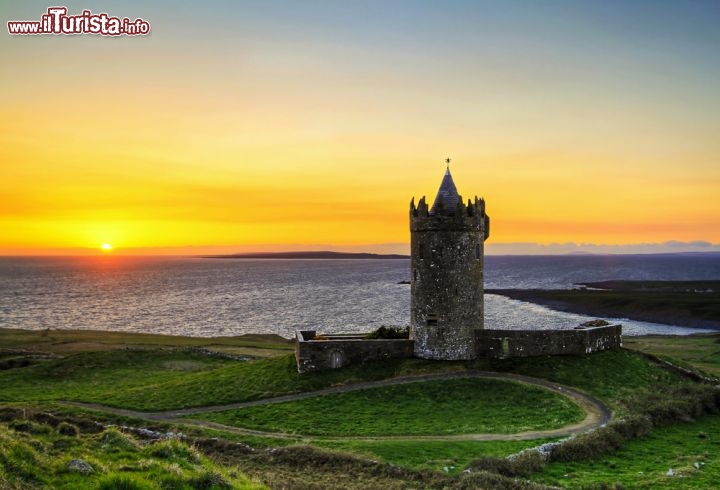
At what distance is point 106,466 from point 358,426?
542 inches

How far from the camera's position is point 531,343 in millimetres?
35250

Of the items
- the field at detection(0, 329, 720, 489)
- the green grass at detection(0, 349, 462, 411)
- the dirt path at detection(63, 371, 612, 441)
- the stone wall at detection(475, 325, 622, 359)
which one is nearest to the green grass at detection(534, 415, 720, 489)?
the field at detection(0, 329, 720, 489)

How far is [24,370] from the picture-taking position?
44.0 m

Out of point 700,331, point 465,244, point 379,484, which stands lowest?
point 700,331

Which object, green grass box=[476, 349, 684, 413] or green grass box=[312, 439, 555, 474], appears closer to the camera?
green grass box=[312, 439, 555, 474]

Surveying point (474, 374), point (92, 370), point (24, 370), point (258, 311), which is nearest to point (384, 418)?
point (474, 374)

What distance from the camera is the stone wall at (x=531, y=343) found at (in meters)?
35.2

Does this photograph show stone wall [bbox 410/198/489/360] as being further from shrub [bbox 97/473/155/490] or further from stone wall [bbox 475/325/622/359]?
shrub [bbox 97/473/155/490]

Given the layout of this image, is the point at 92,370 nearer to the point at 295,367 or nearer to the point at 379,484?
the point at 295,367

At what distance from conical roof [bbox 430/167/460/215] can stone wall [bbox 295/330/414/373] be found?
29.1ft

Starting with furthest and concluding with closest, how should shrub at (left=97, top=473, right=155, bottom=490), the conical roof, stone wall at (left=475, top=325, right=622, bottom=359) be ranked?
the conical roof < stone wall at (left=475, top=325, right=622, bottom=359) < shrub at (left=97, top=473, right=155, bottom=490)

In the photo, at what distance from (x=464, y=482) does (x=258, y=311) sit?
108478mm

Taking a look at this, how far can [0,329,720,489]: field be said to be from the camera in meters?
17.4

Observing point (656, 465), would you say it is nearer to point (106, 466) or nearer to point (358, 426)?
point (358, 426)
